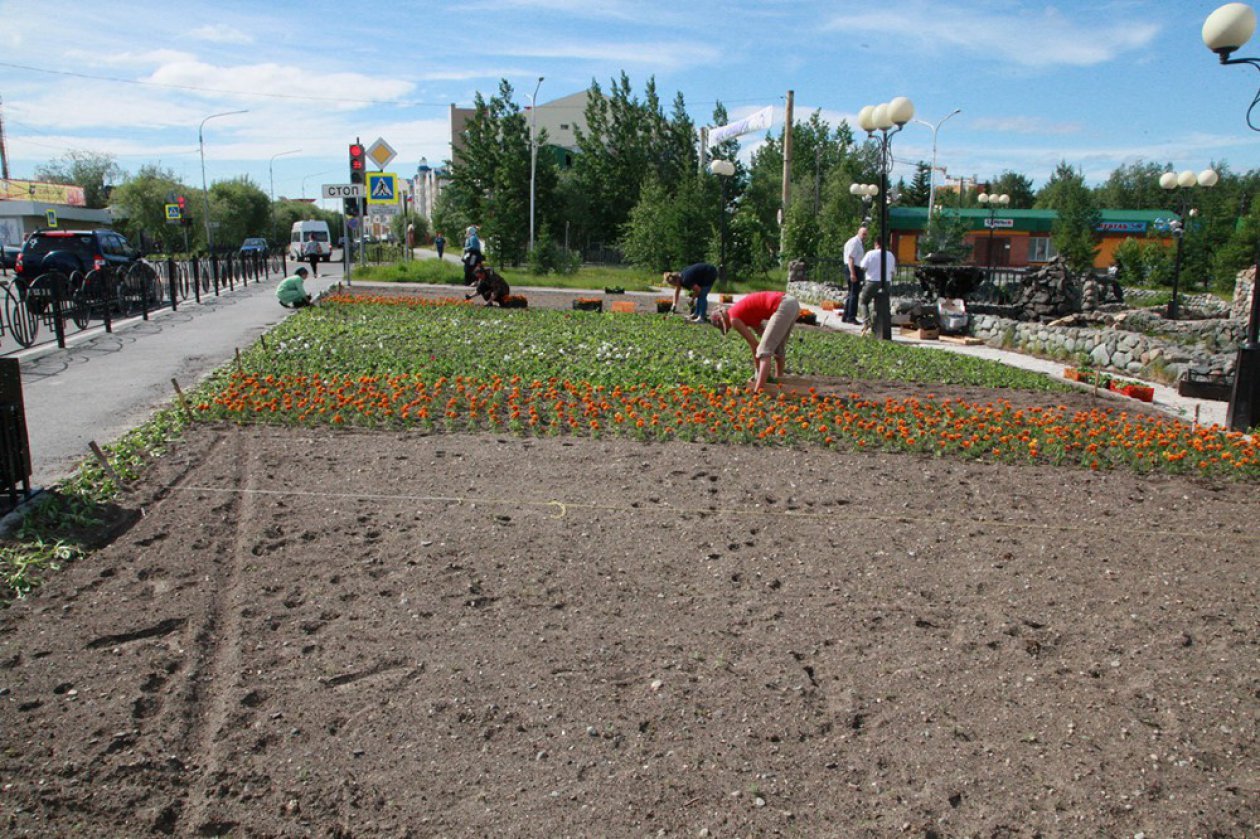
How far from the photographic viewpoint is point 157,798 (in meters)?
2.87

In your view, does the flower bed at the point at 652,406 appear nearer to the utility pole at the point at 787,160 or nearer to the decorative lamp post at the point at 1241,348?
the decorative lamp post at the point at 1241,348

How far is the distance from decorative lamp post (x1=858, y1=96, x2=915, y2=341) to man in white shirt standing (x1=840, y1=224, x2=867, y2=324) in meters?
1.80

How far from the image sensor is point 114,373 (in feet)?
35.5

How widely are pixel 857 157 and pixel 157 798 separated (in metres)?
66.6

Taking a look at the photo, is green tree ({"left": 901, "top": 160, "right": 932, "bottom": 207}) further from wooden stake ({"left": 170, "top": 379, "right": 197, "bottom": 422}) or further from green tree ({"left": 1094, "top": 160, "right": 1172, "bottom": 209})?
wooden stake ({"left": 170, "top": 379, "right": 197, "bottom": 422})

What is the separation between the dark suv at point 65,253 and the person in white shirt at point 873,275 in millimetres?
15024

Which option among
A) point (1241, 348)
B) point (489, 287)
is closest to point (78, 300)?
point (489, 287)

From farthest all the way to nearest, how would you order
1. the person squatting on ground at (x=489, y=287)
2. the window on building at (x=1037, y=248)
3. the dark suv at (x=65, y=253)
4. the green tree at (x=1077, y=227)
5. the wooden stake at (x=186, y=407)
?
the window on building at (x=1037, y=248) → the green tree at (x=1077, y=227) → the dark suv at (x=65, y=253) → the person squatting on ground at (x=489, y=287) → the wooden stake at (x=186, y=407)

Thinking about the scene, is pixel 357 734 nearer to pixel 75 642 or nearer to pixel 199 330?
pixel 75 642

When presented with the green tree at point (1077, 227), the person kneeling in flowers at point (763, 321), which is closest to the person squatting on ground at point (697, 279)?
the person kneeling in flowers at point (763, 321)

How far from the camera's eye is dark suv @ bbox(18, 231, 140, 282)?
1952 cm

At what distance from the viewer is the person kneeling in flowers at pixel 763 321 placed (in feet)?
28.9

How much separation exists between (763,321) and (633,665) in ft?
19.6

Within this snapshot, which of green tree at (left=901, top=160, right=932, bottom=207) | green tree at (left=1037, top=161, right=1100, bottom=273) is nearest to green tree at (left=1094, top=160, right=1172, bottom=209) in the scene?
green tree at (left=901, top=160, right=932, bottom=207)
